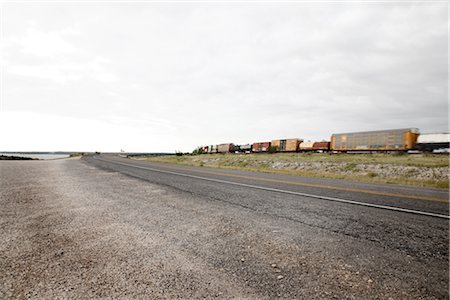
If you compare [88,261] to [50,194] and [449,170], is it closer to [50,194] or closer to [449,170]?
[50,194]

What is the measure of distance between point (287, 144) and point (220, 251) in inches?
1723

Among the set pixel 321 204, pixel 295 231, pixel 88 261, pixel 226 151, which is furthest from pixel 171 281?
pixel 226 151

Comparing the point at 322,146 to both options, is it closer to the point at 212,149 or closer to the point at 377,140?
the point at 377,140

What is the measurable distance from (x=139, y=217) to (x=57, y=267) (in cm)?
181

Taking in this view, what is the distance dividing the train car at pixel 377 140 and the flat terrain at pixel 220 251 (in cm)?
2839

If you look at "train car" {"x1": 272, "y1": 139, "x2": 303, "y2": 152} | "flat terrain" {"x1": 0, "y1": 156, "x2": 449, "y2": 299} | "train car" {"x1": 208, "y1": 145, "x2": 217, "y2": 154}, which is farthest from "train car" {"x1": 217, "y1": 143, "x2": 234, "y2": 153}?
"flat terrain" {"x1": 0, "y1": 156, "x2": 449, "y2": 299}

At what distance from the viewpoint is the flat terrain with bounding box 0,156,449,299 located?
1958mm

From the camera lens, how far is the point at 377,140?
29.6m

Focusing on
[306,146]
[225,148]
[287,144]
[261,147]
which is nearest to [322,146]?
[306,146]

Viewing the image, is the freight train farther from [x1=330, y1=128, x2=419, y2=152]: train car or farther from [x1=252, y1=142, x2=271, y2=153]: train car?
[x1=252, y1=142, x2=271, y2=153]: train car

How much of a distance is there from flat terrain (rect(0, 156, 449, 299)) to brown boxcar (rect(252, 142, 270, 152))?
43.8 m

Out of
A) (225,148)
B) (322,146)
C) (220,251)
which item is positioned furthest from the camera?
(225,148)

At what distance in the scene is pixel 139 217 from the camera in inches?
159

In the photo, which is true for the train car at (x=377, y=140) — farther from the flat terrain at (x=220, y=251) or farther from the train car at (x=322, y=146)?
the flat terrain at (x=220, y=251)
